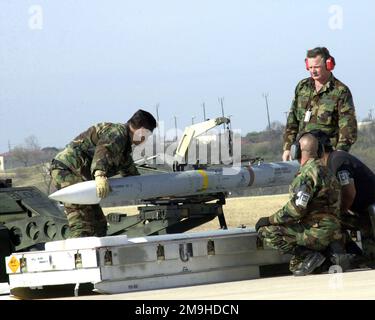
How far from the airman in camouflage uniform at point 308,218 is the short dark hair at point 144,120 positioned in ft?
5.13

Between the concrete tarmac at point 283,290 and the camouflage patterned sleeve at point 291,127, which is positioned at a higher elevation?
the camouflage patterned sleeve at point 291,127

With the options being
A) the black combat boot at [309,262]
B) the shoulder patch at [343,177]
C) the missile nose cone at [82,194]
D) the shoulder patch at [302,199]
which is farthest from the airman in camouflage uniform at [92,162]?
the black combat boot at [309,262]

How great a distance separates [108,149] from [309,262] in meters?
2.31

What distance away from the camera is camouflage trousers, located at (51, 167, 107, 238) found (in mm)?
10836

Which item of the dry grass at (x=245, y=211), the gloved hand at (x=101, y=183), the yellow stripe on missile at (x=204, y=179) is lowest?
the dry grass at (x=245, y=211)

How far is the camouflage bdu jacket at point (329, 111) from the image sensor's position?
10.7 meters

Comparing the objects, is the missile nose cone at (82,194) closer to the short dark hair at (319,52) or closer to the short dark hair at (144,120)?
the short dark hair at (144,120)

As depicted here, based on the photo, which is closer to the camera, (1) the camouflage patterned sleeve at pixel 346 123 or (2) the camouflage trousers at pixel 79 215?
(1) the camouflage patterned sleeve at pixel 346 123

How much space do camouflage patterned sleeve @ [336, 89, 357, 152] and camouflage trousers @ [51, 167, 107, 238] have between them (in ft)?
8.69

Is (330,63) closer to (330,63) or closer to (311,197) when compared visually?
(330,63)

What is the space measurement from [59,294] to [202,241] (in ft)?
5.10

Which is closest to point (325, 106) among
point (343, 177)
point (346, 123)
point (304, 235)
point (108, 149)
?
point (346, 123)
